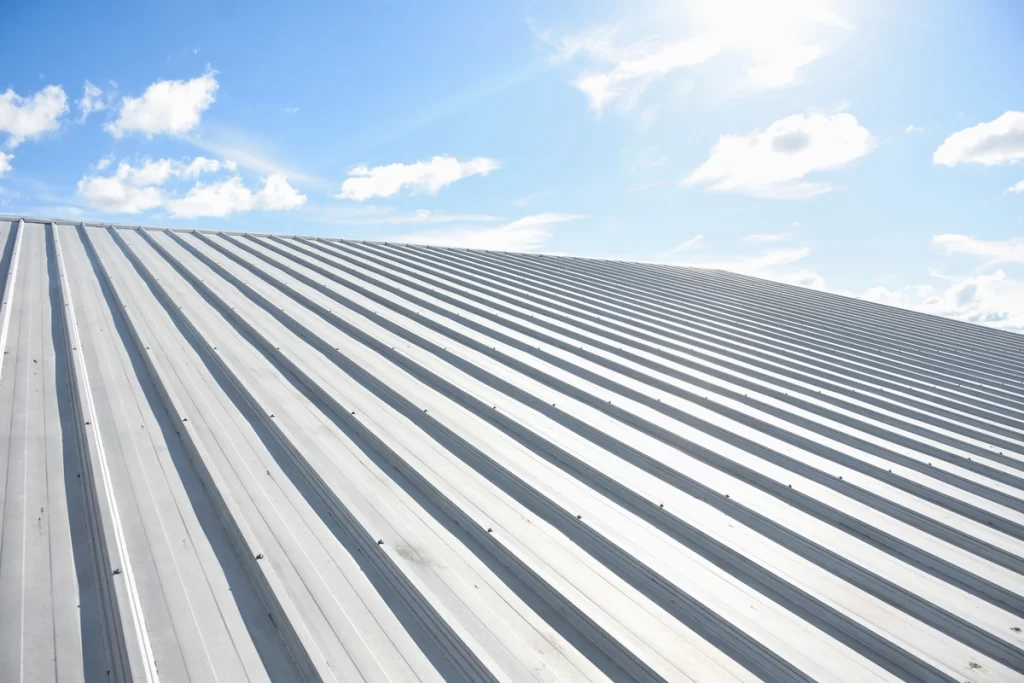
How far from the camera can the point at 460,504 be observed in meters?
3.26

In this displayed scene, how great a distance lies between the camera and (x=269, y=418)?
4.01 m

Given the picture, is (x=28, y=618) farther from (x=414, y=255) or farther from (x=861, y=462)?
(x=414, y=255)

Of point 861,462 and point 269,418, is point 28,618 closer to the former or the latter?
point 269,418

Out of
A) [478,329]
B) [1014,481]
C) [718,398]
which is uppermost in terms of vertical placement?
[478,329]

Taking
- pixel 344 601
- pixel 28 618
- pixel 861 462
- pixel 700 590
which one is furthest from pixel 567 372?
pixel 28 618

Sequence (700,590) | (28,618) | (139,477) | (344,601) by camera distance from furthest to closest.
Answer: (139,477)
(700,590)
(344,601)
(28,618)

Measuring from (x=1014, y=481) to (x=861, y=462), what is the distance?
1.39 metres

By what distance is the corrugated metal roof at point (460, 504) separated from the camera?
231 centimetres

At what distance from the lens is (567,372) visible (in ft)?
19.0

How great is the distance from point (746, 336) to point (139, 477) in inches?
332

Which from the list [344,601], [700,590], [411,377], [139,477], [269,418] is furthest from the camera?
[411,377]

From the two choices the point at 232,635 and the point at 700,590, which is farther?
the point at 700,590

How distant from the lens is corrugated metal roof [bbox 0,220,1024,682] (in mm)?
2314

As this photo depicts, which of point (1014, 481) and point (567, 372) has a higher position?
point (567, 372)
